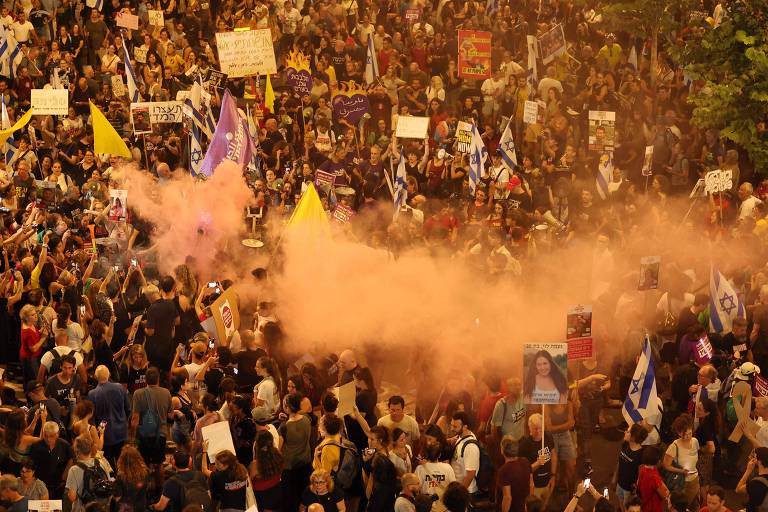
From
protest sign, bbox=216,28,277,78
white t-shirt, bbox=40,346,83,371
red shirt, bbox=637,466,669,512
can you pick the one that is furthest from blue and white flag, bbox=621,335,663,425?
protest sign, bbox=216,28,277,78

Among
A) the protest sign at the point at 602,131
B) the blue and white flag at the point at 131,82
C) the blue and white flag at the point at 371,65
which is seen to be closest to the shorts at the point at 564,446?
the protest sign at the point at 602,131

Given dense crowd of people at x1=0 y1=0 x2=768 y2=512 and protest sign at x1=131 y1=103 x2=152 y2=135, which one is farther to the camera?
protest sign at x1=131 y1=103 x2=152 y2=135

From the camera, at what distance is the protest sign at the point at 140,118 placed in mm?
19719

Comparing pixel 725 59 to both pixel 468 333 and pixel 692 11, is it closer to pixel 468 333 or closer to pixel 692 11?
pixel 692 11

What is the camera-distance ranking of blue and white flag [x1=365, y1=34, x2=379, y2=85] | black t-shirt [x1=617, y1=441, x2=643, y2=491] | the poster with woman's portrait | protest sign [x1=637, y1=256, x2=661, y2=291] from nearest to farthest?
black t-shirt [x1=617, y1=441, x2=643, y2=491] → the poster with woman's portrait → protest sign [x1=637, y1=256, x2=661, y2=291] → blue and white flag [x1=365, y1=34, x2=379, y2=85]

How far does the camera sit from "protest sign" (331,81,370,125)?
20641 millimetres

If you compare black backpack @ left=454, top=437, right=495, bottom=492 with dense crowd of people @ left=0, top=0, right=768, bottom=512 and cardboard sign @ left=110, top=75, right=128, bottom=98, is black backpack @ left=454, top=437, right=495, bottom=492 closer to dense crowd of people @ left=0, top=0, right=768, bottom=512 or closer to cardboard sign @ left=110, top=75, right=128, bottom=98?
dense crowd of people @ left=0, top=0, right=768, bottom=512

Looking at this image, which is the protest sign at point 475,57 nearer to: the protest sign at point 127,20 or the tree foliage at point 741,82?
the tree foliage at point 741,82

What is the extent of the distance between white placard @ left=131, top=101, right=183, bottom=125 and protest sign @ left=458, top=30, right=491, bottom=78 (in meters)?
4.77

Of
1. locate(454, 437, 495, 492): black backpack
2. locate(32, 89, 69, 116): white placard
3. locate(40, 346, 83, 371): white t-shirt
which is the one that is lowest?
locate(454, 437, 495, 492): black backpack

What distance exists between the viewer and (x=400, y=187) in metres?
18.0

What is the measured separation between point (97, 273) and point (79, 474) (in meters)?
5.79

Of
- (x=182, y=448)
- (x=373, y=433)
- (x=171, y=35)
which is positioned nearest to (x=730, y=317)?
(x=373, y=433)

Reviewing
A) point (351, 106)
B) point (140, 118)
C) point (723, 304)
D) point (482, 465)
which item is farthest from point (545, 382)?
point (140, 118)
